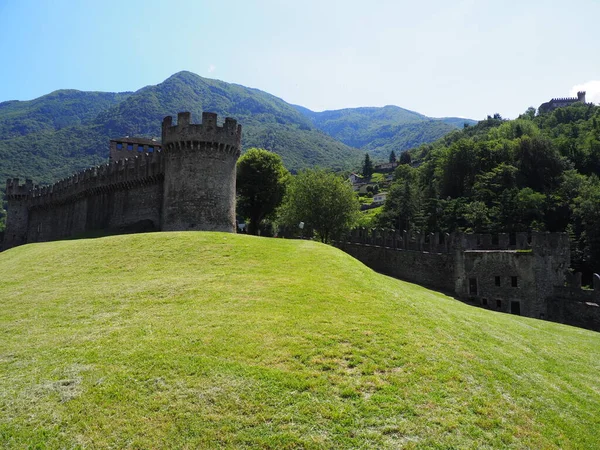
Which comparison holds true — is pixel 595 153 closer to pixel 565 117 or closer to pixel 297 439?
pixel 565 117

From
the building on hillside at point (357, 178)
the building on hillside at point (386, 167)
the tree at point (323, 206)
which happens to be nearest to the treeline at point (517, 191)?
the tree at point (323, 206)

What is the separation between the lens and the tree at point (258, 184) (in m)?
59.2

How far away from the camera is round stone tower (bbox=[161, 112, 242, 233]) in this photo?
118 feet

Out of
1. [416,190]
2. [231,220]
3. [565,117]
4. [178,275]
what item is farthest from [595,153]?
[178,275]

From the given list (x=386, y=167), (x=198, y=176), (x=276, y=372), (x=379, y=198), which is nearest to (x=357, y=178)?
(x=386, y=167)

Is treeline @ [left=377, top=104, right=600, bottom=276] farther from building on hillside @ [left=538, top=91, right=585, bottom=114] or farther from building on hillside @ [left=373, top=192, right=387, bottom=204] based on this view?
building on hillside @ [left=538, top=91, right=585, bottom=114]

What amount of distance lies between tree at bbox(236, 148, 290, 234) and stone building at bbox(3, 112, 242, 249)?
599 inches

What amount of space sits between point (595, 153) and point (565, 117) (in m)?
48.6

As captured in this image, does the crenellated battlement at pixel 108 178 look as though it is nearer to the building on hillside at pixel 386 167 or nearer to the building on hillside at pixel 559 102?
the building on hillside at pixel 386 167

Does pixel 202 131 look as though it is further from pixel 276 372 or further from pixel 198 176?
pixel 276 372

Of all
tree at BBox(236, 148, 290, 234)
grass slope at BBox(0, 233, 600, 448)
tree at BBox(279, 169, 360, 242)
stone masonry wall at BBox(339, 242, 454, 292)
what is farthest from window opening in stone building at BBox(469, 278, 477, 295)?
tree at BBox(236, 148, 290, 234)

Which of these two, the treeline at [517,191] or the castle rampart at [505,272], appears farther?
the treeline at [517,191]

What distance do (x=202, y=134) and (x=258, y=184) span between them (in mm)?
23798

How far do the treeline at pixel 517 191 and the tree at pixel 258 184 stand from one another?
31.5 m
